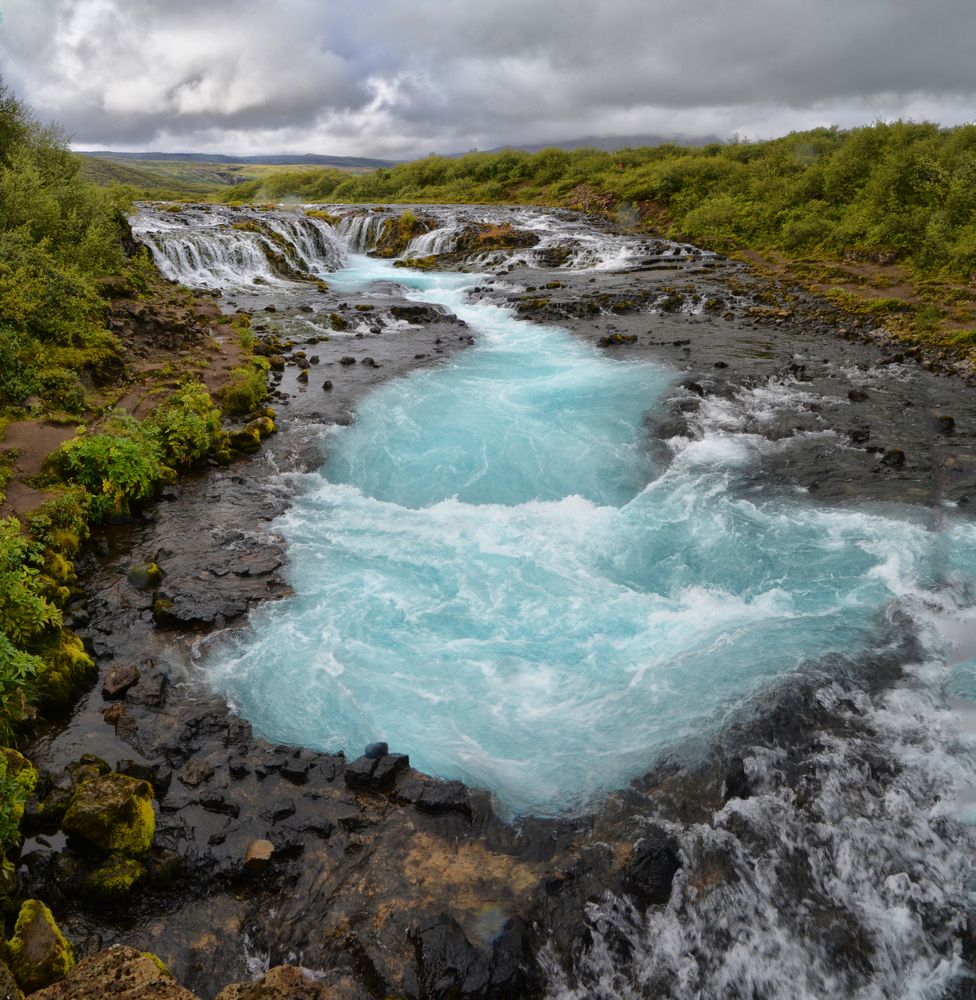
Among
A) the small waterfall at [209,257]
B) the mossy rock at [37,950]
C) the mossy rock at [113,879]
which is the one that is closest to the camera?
the mossy rock at [37,950]

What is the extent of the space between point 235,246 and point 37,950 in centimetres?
3928

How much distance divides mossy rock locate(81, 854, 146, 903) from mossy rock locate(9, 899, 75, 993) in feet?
1.74

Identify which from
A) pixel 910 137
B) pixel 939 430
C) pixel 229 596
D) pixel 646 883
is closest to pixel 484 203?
pixel 910 137

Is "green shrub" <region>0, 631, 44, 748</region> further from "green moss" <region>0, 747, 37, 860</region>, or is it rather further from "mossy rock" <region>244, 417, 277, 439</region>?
"mossy rock" <region>244, 417, 277, 439</region>

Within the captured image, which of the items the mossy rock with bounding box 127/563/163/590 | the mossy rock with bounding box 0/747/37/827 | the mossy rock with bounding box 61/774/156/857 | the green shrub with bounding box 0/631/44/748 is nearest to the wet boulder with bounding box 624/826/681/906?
the mossy rock with bounding box 61/774/156/857

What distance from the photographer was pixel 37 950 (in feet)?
16.9

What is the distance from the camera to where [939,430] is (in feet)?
54.0

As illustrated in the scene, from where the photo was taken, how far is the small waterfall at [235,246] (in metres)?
34.2

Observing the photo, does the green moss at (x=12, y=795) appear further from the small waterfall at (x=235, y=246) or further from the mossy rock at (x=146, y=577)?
the small waterfall at (x=235, y=246)

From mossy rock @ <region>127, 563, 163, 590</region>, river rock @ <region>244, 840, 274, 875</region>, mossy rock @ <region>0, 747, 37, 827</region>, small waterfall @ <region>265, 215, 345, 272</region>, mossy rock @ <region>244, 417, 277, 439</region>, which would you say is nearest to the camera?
mossy rock @ <region>0, 747, 37, 827</region>

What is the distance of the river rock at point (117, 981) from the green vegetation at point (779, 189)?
119ft

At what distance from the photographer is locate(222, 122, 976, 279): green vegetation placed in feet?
106

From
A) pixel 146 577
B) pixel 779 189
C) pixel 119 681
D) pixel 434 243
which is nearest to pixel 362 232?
pixel 434 243

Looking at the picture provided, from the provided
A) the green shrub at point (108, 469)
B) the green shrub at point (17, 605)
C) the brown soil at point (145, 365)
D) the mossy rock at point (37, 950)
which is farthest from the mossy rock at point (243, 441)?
the mossy rock at point (37, 950)
